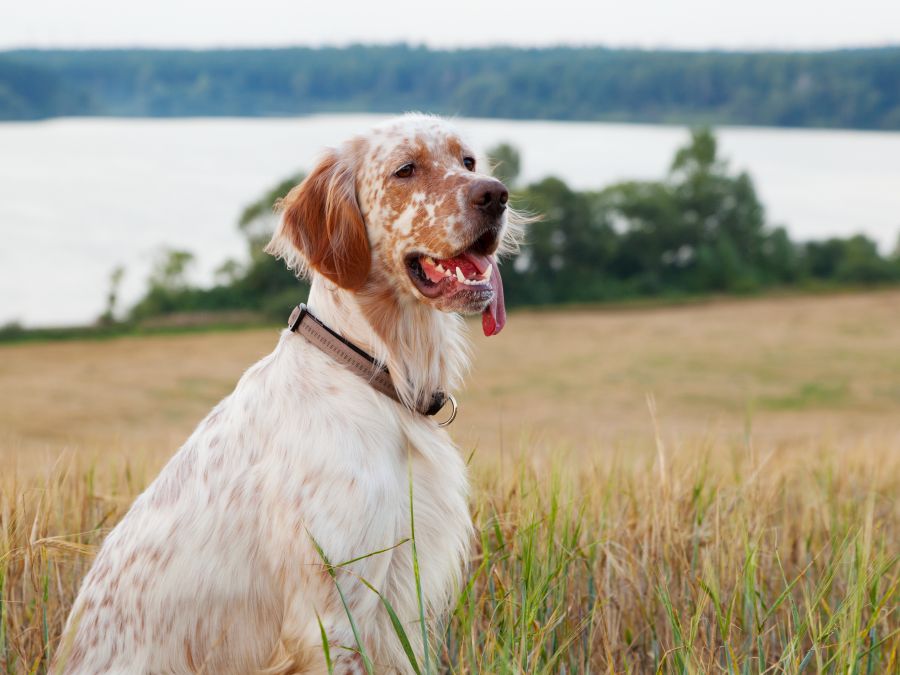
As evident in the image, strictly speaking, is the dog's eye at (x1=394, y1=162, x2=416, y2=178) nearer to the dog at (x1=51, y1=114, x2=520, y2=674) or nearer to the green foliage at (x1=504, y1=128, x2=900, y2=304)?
the dog at (x1=51, y1=114, x2=520, y2=674)

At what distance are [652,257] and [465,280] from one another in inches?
1299

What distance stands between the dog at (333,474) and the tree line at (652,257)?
28202 millimetres

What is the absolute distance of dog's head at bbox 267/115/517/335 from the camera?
3055mm

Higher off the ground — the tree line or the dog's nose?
the dog's nose

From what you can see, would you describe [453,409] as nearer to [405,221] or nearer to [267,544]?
[405,221]

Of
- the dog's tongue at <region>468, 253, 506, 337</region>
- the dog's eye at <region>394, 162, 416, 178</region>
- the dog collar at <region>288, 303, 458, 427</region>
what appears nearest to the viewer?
the dog collar at <region>288, 303, 458, 427</region>

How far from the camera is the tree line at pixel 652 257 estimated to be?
32594 mm

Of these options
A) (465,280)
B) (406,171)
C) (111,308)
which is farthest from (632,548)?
(111,308)

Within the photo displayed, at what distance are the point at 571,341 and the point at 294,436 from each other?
1129 inches

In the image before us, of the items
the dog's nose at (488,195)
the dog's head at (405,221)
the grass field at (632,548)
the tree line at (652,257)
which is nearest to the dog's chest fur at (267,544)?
the grass field at (632,548)

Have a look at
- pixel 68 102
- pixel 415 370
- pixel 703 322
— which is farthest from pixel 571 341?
pixel 415 370

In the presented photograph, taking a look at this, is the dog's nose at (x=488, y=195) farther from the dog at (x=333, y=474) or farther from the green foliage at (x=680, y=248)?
the green foliage at (x=680, y=248)

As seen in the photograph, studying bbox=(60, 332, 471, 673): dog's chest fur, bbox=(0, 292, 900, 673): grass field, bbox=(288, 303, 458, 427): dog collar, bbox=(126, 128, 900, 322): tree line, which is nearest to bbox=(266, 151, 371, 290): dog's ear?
bbox=(288, 303, 458, 427): dog collar

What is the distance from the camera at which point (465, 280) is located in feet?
10.0
